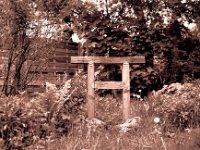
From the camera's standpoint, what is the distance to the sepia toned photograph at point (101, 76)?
19.2 ft

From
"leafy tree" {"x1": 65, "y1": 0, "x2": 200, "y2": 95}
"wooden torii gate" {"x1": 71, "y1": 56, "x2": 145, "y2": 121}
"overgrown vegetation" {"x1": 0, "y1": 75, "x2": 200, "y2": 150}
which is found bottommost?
"overgrown vegetation" {"x1": 0, "y1": 75, "x2": 200, "y2": 150}

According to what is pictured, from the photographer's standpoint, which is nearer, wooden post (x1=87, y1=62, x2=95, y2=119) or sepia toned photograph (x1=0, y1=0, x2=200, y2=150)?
sepia toned photograph (x1=0, y1=0, x2=200, y2=150)

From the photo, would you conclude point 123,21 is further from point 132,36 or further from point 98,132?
point 98,132

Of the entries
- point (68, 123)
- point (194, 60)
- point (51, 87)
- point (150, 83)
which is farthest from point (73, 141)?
point (194, 60)

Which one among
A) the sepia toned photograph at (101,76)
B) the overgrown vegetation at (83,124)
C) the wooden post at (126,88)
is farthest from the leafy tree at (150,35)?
the wooden post at (126,88)

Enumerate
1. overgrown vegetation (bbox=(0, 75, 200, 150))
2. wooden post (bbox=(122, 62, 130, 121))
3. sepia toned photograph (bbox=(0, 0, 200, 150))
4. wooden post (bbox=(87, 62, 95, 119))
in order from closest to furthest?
overgrown vegetation (bbox=(0, 75, 200, 150)) < sepia toned photograph (bbox=(0, 0, 200, 150)) < wooden post (bbox=(87, 62, 95, 119)) < wooden post (bbox=(122, 62, 130, 121))

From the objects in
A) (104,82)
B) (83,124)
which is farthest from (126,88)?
(83,124)

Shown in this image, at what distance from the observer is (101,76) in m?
14.1

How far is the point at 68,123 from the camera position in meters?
6.67

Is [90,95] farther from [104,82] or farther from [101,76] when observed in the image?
[101,76]

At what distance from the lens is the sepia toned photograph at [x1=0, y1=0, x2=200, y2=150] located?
19.2 feet

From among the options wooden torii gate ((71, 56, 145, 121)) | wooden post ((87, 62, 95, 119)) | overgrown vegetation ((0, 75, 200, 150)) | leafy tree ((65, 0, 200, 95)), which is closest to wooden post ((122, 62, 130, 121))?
wooden torii gate ((71, 56, 145, 121))

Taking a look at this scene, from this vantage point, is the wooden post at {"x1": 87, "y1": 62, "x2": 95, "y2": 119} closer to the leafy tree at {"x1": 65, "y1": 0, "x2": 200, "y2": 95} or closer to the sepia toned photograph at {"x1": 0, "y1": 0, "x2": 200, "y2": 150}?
the sepia toned photograph at {"x1": 0, "y1": 0, "x2": 200, "y2": 150}

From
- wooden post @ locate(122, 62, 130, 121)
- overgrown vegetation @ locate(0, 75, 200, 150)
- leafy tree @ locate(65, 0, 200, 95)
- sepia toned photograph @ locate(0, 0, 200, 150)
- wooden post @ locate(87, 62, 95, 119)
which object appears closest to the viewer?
overgrown vegetation @ locate(0, 75, 200, 150)
